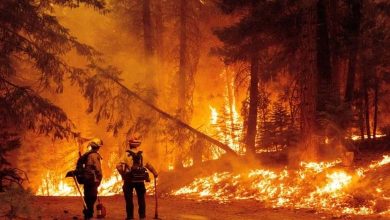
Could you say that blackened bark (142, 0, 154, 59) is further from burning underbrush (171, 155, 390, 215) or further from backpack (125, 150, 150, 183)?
backpack (125, 150, 150, 183)

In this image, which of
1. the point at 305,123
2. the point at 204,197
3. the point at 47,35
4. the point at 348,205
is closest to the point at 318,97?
the point at 305,123

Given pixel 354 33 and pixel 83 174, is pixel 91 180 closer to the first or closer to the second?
pixel 83 174

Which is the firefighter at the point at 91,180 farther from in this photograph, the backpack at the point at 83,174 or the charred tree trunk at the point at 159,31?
the charred tree trunk at the point at 159,31

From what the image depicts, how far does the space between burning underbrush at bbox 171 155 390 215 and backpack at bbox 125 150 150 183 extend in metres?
4.60

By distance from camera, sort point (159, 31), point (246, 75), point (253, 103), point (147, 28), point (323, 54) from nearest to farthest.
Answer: point (323, 54) → point (253, 103) → point (246, 75) → point (147, 28) → point (159, 31)

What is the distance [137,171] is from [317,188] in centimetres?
591

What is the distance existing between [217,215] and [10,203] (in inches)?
243

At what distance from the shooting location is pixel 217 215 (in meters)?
12.5

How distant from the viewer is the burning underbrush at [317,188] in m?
11.8

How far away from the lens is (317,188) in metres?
13.5

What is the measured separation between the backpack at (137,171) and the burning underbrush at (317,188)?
15.1 ft

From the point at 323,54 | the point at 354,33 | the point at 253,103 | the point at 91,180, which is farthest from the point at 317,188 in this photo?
the point at 354,33

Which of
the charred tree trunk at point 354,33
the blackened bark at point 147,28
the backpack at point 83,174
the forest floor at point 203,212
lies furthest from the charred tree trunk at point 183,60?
the backpack at point 83,174

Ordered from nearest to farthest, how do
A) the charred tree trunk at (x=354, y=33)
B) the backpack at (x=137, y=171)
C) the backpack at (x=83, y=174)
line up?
the backpack at (x=83, y=174) < the backpack at (x=137, y=171) < the charred tree trunk at (x=354, y=33)
